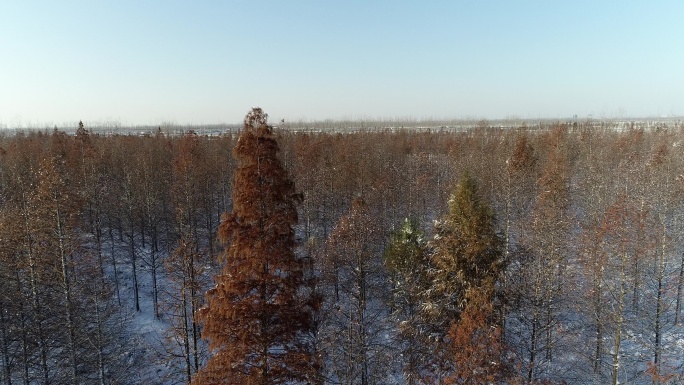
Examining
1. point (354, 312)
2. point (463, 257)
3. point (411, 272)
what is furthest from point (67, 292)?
point (463, 257)

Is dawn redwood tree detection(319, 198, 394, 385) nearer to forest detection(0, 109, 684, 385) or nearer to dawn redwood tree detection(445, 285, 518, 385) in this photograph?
forest detection(0, 109, 684, 385)

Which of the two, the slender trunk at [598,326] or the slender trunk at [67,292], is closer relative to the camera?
the slender trunk at [67,292]

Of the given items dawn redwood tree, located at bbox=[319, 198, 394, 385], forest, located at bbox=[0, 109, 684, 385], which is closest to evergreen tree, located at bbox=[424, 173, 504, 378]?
forest, located at bbox=[0, 109, 684, 385]

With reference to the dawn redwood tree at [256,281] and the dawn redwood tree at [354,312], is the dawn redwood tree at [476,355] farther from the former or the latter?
the dawn redwood tree at [354,312]

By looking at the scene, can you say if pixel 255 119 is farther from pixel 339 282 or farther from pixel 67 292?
pixel 339 282

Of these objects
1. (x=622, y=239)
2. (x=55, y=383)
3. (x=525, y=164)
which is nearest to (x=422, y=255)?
(x=622, y=239)

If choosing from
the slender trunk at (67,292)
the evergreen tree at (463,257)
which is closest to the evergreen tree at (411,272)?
the evergreen tree at (463,257)
